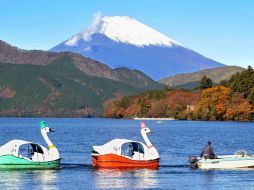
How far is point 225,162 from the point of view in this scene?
60.0m

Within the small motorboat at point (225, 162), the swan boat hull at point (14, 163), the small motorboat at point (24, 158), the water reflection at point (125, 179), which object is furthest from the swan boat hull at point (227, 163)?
the swan boat hull at point (14, 163)

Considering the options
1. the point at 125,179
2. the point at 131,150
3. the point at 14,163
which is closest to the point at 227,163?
the point at 131,150

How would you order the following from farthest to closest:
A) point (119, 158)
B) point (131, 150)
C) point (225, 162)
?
point (131, 150) < point (225, 162) < point (119, 158)

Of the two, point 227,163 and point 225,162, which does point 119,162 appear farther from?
point 227,163

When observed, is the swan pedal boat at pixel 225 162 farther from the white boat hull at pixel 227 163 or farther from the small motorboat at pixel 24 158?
the small motorboat at pixel 24 158

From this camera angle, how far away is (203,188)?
4828 cm

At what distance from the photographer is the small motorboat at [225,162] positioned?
195 feet

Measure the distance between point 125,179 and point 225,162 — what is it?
11.0m

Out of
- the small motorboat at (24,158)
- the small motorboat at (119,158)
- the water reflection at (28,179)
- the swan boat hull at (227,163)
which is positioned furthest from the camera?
the swan boat hull at (227,163)

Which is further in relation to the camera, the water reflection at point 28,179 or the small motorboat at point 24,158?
the small motorboat at point 24,158

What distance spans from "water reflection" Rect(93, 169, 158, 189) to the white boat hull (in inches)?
161

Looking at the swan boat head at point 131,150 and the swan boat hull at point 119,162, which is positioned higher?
the swan boat head at point 131,150

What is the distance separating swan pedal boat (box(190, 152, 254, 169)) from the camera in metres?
59.5

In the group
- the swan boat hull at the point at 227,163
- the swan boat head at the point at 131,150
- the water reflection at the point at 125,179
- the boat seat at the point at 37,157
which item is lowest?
the water reflection at the point at 125,179
